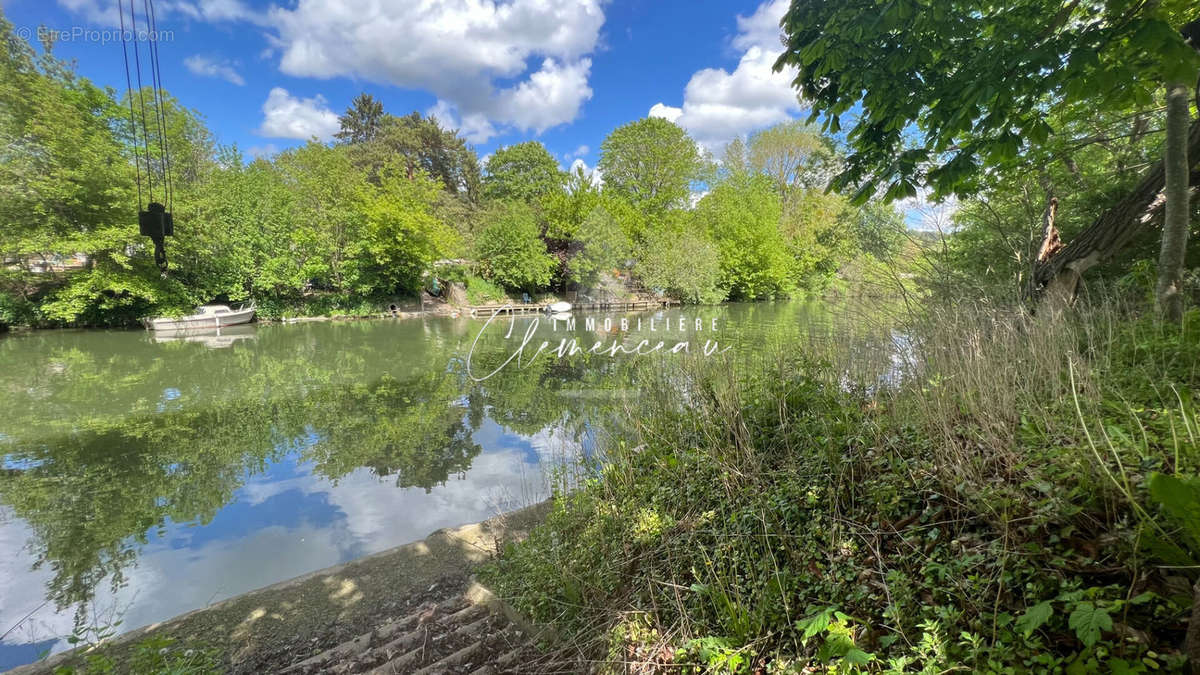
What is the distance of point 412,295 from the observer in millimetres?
27625

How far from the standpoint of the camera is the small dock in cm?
2786

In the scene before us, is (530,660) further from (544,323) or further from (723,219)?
(723,219)

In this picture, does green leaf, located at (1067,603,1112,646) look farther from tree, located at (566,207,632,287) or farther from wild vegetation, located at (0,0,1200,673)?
tree, located at (566,207,632,287)

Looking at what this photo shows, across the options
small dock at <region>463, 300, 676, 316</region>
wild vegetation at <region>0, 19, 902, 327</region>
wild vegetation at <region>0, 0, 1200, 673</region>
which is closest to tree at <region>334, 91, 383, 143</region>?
wild vegetation at <region>0, 19, 902, 327</region>

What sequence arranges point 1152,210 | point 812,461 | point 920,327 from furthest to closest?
1. point 1152,210
2. point 920,327
3. point 812,461

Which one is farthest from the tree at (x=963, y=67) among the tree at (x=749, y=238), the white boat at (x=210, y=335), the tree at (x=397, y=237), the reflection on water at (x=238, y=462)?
the tree at (x=749, y=238)

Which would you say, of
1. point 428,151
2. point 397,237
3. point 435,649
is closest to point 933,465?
point 435,649

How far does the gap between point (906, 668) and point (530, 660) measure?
1.79 meters

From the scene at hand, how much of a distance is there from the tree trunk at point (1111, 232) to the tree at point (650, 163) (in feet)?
97.4

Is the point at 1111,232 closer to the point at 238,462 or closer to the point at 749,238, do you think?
the point at 238,462

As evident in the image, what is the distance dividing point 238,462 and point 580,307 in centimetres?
2343

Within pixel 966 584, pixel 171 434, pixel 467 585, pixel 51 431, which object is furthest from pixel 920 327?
pixel 51 431

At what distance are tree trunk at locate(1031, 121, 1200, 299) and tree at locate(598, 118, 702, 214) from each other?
2969 centimetres

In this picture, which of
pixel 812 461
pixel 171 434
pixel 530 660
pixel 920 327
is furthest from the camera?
pixel 171 434
